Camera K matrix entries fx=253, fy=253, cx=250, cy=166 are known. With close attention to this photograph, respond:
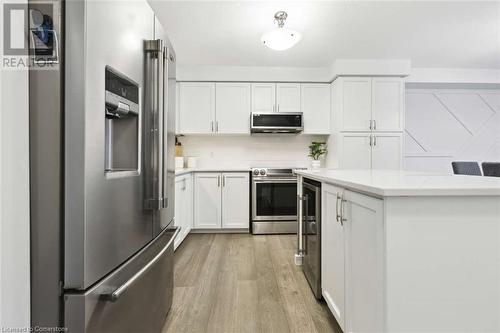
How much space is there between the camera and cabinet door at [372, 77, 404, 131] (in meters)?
3.67

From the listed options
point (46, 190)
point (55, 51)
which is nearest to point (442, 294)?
point (46, 190)

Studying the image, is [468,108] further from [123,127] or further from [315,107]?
[123,127]

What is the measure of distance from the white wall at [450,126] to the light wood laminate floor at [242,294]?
3186 millimetres

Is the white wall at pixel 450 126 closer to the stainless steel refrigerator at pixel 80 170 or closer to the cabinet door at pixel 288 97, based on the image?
the cabinet door at pixel 288 97

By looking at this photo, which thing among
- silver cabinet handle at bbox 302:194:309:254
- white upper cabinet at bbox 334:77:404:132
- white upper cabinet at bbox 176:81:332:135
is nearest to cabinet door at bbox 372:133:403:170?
white upper cabinet at bbox 334:77:404:132

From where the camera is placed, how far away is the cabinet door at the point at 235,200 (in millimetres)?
3613

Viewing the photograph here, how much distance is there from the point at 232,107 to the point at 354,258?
10.2 feet

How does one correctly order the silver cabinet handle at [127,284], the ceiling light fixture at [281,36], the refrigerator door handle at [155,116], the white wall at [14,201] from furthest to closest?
the ceiling light fixture at [281,36] → the refrigerator door handle at [155,116] → the silver cabinet handle at [127,284] → the white wall at [14,201]

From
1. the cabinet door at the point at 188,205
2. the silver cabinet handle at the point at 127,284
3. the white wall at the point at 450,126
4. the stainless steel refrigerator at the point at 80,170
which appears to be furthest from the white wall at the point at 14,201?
the white wall at the point at 450,126

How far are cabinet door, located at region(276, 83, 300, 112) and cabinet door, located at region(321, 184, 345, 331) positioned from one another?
2.49m

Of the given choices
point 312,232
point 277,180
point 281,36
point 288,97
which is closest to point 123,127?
point 312,232

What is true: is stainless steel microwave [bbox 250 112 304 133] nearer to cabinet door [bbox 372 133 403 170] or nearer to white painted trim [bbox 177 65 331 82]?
white painted trim [bbox 177 65 331 82]

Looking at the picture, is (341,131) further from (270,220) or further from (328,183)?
(328,183)

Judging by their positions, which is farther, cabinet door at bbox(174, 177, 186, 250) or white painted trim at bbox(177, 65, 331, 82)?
white painted trim at bbox(177, 65, 331, 82)
